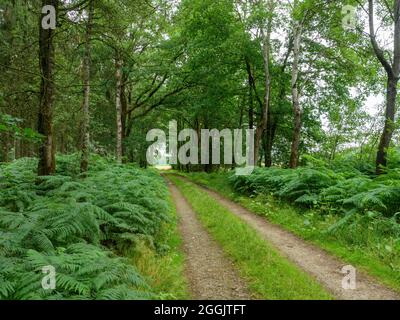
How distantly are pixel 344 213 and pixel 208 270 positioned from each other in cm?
502

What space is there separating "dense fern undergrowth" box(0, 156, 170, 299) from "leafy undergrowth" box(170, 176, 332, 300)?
6.05 feet

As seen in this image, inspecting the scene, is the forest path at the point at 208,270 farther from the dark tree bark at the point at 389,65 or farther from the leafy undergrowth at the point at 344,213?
the dark tree bark at the point at 389,65

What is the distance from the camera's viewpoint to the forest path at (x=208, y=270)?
5852mm

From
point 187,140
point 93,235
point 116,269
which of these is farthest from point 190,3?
point 187,140

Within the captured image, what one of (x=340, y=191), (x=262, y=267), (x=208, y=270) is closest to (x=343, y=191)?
(x=340, y=191)

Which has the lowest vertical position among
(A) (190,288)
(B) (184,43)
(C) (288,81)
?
(A) (190,288)

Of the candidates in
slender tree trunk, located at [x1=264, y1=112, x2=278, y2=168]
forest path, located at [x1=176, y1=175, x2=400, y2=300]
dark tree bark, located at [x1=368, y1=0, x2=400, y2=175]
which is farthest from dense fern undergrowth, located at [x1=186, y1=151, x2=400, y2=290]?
slender tree trunk, located at [x1=264, y1=112, x2=278, y2=168]

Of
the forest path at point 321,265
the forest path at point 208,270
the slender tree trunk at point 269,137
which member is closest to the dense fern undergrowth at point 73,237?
the forest path at point 208,270

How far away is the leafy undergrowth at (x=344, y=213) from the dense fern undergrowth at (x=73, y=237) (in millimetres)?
4281

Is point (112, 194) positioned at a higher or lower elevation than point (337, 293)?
higher

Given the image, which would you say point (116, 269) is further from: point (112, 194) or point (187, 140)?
point (187, 140)

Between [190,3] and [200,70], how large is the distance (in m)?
4.40

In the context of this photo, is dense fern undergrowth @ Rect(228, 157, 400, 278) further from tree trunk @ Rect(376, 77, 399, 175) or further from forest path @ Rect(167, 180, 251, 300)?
forest path @ Rect(167, 180, 251, 300)

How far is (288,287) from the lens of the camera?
5.82 meters
